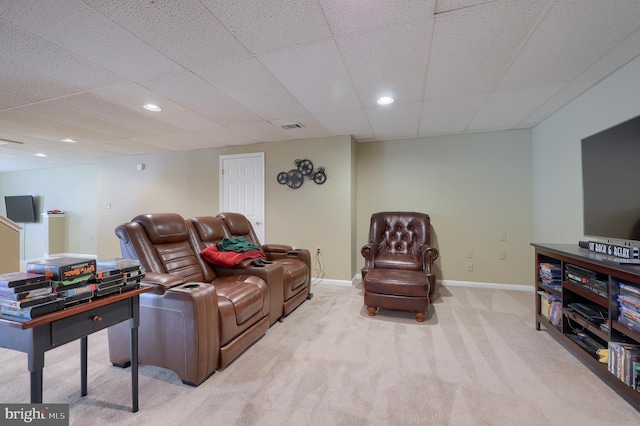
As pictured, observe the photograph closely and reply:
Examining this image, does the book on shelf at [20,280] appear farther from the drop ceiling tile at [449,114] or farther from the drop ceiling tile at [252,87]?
the drop ceiling tile at [449,114]

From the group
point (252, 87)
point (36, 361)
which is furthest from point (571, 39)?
point (36, 361)

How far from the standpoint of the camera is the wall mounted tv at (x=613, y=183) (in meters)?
1.72

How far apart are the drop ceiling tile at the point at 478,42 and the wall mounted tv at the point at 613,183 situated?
3.00 ft

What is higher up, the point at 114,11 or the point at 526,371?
the point at 114,11

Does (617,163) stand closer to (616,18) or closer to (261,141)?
(616,18)

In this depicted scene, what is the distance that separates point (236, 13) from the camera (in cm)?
→ 155

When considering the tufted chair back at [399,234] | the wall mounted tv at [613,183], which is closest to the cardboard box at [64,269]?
the tufted chair back at [399,234]

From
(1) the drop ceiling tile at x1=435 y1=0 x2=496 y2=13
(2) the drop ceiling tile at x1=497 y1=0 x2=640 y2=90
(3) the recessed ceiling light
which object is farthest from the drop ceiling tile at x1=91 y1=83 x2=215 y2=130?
(2) the drop ceiling tile at x1=497 y1=0 x2=640 y2=90

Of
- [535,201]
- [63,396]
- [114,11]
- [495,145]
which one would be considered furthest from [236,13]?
[535,201]

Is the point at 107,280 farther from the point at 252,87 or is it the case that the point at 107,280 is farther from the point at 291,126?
the point at 291,126

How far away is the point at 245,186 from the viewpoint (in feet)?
15.3

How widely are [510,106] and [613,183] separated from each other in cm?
143

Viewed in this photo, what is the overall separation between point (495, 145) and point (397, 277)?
2649mm

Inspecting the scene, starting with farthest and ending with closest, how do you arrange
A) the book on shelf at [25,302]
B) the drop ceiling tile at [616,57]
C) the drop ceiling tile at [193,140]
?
the drop ceiling tile at [193,140] → the drop ceiling tile at [616,57] → the book on shelf at [25,302]
